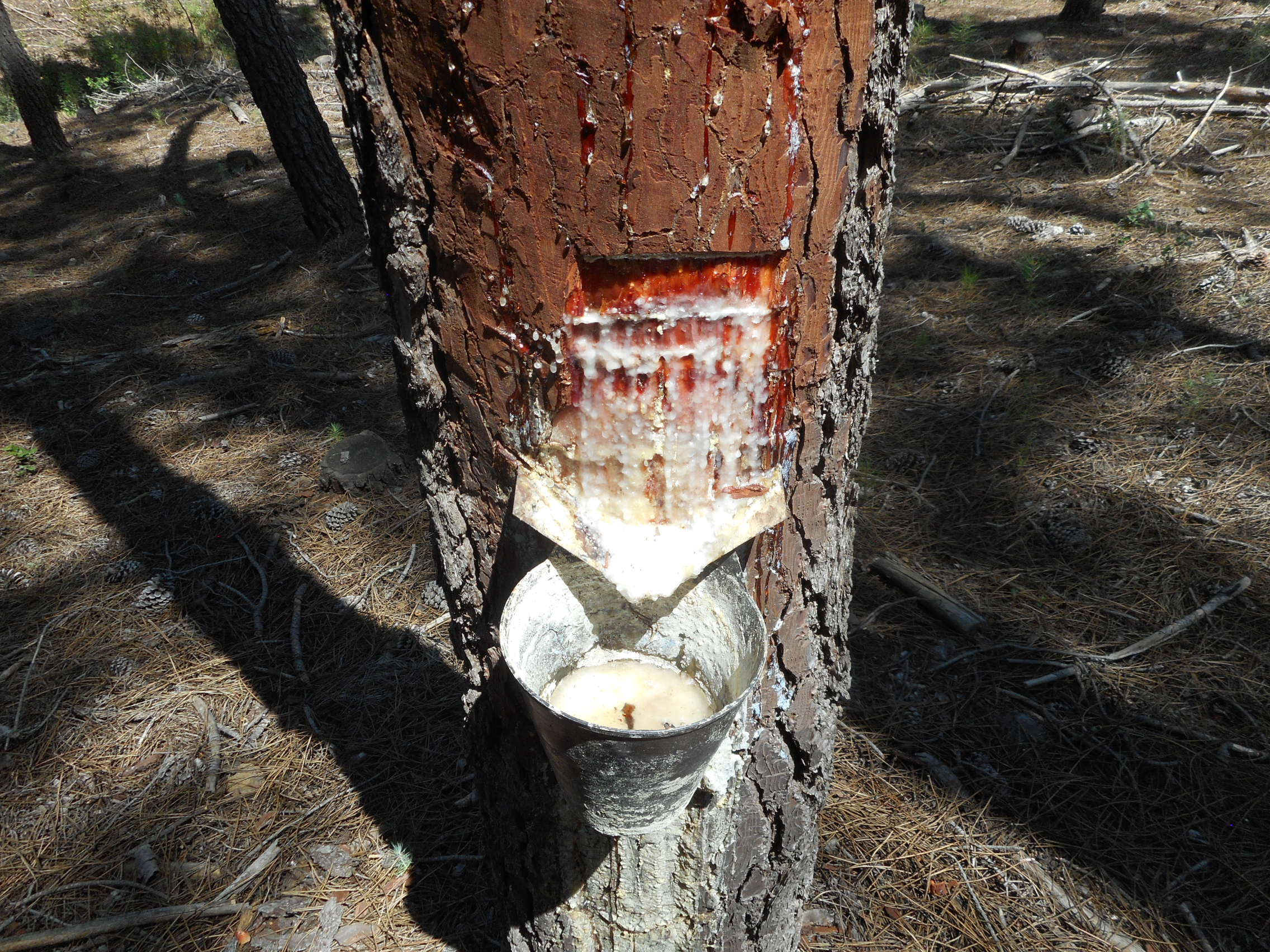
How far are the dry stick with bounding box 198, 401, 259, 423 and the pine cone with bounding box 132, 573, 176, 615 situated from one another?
1120mm

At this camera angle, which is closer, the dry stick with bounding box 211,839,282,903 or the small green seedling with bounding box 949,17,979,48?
the dry stick with bounding box 211,839,282,903

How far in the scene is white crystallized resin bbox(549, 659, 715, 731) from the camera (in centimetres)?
120

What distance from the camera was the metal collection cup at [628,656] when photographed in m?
0.93

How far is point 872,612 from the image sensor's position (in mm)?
2658

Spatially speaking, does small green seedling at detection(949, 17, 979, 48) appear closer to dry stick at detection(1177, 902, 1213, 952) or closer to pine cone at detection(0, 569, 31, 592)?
dry stick at detection(1177, 902, 1213, 952)

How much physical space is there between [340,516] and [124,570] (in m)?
0.81

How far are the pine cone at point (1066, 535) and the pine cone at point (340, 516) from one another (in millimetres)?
2721

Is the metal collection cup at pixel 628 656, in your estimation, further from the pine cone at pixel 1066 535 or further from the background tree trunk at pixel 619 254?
the pine cone at pixel 1066 535

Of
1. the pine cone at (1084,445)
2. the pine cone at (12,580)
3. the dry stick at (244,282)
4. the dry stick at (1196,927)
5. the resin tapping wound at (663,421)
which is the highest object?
the resin tapping wound at (663,421)

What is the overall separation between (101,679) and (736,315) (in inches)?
104

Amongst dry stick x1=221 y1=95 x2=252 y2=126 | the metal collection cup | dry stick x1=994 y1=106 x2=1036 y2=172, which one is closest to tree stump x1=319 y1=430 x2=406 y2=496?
the metal collection cup

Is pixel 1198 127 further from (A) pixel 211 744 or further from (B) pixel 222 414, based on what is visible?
(A) pixel 211 744

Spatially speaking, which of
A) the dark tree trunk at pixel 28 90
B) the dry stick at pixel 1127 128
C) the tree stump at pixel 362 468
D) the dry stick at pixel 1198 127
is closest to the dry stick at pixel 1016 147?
the dry stick at pixel 1127 128

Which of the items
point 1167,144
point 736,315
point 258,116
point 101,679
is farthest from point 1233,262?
point 258,116
